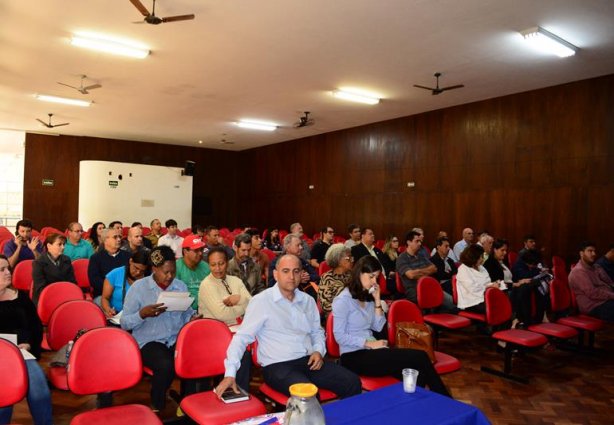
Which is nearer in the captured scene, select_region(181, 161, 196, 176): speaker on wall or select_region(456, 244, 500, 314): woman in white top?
select_region(456, 244, 500, 314): woman in white top

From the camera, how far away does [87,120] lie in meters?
12.8

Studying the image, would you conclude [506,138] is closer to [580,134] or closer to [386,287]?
[580,134]

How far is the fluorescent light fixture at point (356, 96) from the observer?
934 centimetres

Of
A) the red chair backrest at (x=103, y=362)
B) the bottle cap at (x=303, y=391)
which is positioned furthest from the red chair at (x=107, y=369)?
the bottle cap at (x=303, y=391)

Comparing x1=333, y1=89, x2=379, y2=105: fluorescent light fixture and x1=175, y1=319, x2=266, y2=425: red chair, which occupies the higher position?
x1=333, y1=89, x2=379, y2=105: fluorescent light fixture

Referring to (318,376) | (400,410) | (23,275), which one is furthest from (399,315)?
(23,275)

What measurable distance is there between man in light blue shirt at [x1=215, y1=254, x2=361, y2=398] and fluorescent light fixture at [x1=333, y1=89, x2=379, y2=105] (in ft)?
22.6

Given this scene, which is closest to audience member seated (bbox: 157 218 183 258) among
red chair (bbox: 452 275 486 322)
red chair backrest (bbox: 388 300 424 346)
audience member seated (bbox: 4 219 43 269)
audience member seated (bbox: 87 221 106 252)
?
audience member seated (bbox: 87 221 106 252)

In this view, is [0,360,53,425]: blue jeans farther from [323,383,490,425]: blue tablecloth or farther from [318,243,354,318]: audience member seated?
[318,243,354,318]: audience member seated

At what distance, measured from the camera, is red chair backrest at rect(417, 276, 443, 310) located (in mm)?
5152

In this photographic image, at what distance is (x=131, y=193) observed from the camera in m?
14.8

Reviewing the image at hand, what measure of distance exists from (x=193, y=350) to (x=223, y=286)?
1074mm

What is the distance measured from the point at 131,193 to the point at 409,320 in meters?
12.8

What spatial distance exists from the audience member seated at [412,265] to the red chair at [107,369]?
3.95 metres
